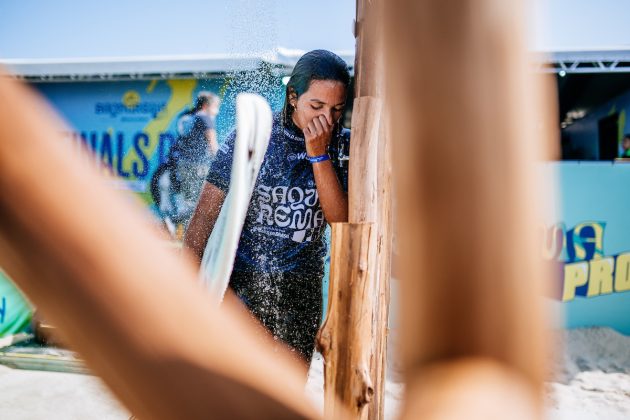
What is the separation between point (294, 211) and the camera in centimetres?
Answer: 212

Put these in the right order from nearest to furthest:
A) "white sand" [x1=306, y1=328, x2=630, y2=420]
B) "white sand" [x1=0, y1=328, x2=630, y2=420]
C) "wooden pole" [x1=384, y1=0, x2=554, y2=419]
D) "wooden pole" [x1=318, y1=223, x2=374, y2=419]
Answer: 1. "wooden pole" [x1=384, y1=0, x2=554, y2=419]
2. "wooden pole" [x1=318, y1=223, x2=374, y2=419]
3. "white sand" [x1=0, y1=328, x2=630, y2=420]
4. "white sand" [x1=306, y1=328, x2=630, y2=420]

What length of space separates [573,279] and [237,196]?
5.17 metres

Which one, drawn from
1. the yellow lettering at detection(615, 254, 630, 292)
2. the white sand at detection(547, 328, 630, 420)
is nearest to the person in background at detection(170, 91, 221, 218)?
the white sand at detection(547, 328, 630, 420)

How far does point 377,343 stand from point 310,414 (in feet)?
5.16

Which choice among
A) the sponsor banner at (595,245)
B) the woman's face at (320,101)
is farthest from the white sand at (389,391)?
the woman's face at (320,101)

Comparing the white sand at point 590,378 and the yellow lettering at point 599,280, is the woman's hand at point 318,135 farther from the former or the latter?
the yellow lettering at point 599,280

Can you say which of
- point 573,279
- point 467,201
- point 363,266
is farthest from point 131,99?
point 467,201

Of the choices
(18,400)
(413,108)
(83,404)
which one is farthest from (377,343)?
(18,400)

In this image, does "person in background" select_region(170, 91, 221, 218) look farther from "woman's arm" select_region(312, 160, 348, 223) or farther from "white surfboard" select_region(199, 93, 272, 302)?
"woman's arm" select_region(312, 160, 348, 223)

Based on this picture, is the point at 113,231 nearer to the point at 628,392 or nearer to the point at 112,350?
the point at 112,350

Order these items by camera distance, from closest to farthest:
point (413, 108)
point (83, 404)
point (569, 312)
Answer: point (413, 108) < point (83, 404) < point (569, 312)

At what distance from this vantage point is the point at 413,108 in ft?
0.87

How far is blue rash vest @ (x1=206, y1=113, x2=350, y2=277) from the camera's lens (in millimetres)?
2094

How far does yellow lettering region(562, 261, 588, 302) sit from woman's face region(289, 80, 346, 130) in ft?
15.7
